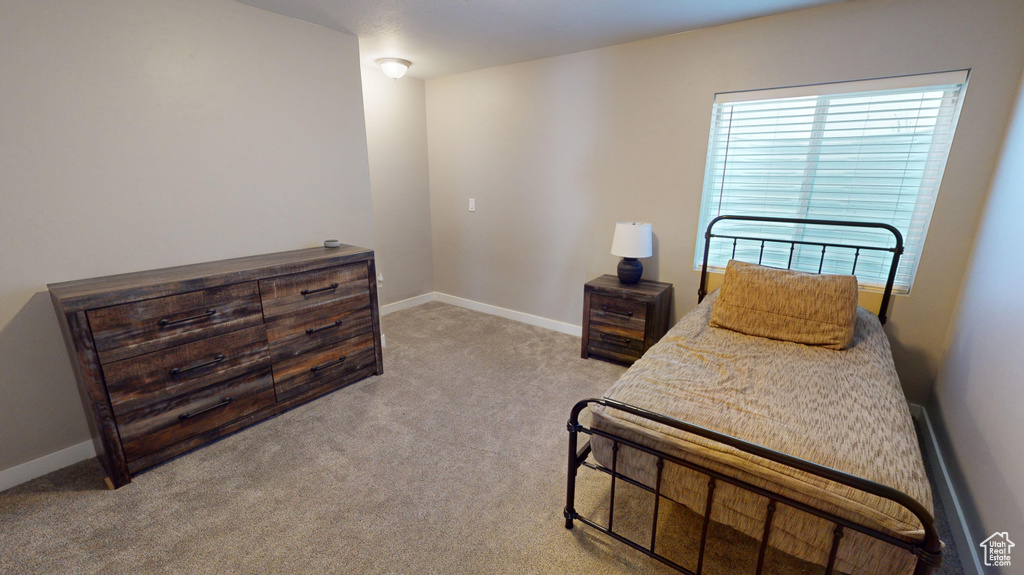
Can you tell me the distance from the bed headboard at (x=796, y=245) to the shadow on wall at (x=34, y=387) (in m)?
3.56

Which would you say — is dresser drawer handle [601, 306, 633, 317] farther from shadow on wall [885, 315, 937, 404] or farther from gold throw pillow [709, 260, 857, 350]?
shadow on wall [885, 315, 937, 404]

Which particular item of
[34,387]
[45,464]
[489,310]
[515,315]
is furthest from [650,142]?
[45,464]

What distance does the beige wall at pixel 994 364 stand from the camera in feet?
4.37

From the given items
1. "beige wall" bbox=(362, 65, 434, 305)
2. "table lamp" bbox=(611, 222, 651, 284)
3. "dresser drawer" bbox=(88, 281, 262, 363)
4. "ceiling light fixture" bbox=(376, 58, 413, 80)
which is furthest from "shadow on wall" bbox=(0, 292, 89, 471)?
"table lamp" bbox=(611, 222, 651, 284)

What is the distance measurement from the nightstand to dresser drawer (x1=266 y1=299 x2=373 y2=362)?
159cm

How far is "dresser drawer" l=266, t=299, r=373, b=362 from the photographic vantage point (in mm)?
2287

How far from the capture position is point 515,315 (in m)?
4.00

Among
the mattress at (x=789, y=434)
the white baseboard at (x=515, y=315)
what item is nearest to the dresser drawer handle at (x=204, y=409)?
the mattress at (x=789, y=434)

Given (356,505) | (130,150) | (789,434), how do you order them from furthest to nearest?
(130,150)
(356,505)
(789,434)

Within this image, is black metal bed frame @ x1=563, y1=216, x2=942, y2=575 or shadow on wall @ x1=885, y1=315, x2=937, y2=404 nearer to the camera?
black metal bed frame @ x1=563, y1=216, x2=942, y2=575

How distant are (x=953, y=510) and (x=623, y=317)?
1738 mm

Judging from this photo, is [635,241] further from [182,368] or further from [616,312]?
[182,368]

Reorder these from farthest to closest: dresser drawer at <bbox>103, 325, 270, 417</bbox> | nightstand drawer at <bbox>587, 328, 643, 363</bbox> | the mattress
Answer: nightstand drawer at <bbox>587, 328, 643, 363</bbox>
dresser drawer at <bbox>103, 325, 270, 417</bbox>
the mattress

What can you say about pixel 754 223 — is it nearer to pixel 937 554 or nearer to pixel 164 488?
pixel 937 554
